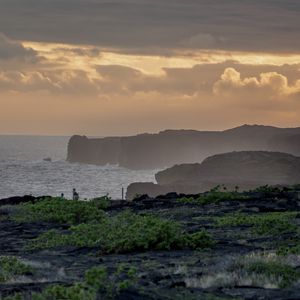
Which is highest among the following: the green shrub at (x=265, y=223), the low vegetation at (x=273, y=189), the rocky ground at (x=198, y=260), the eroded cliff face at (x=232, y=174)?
the eroded cliff face at (x=232, y=174)

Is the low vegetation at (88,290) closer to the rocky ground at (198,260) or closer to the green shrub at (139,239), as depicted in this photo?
the rocky ground at (198,260)

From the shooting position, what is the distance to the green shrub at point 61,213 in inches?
1256

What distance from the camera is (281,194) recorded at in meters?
40.5

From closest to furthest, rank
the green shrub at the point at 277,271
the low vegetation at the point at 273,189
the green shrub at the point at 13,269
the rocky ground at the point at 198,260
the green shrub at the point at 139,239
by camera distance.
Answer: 1. the rocky ground at the point at 198,260
2. the green shrub at the point at 277,271
3. the green shrub at the point at 13,269
4. the green shrub at the point at 139,239
5. the low vegetation at the point at 273,189

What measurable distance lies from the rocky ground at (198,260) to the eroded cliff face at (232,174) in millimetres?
99158

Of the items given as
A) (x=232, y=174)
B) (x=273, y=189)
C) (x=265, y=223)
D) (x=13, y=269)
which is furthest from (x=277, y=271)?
(x=232, y=174)

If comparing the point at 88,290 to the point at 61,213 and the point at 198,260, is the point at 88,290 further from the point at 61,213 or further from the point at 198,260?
the point at 61,213

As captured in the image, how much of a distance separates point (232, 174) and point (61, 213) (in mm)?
123009

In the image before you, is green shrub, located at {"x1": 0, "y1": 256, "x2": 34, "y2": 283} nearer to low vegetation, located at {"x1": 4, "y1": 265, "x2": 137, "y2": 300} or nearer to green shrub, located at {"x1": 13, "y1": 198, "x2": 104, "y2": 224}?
low vegetation, located at {"x1": 4, "y1": 265, "x2": 137, "y2": 300}

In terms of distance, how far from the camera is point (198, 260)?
764 inches

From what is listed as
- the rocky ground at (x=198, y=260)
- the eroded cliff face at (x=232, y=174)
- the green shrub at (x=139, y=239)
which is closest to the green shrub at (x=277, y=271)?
the rocky ground at (x=198, y=260)

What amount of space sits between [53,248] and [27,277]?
7.41m

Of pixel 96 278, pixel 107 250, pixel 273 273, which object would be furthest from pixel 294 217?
→ pixel 96 278

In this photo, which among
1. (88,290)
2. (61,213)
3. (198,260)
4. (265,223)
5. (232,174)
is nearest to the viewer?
(88,290)
